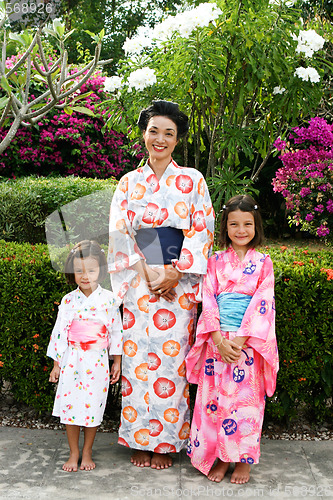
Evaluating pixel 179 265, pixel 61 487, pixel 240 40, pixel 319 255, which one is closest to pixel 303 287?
pixel 319 255

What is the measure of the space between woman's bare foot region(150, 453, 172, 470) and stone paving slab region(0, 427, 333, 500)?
0.03 meters

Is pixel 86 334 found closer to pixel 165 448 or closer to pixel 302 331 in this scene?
pixel 165 448

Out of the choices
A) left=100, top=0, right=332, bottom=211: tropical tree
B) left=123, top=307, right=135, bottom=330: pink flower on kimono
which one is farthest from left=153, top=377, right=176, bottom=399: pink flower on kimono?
left=100, top=0, right=332, bottom=211: tropical tree

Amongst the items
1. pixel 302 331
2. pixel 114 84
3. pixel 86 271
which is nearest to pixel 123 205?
pixel 86 271

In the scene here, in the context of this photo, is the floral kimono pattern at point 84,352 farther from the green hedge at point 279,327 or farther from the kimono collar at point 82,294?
the green hedge at point 279,327

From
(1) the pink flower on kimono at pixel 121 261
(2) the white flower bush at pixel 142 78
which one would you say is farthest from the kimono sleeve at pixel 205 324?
(2) the white flower bush at pixel 142 78

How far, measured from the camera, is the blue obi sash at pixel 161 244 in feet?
10.4

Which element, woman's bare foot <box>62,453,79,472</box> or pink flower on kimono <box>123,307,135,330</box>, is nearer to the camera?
woman's bare foot <box>62,453,79,472</box>

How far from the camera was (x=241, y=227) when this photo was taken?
3035 millimetres

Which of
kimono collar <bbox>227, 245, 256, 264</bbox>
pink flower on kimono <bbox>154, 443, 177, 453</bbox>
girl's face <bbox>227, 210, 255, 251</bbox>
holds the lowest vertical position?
pink flower on kimono <bbox>154, 443, 177, 453</bbox>

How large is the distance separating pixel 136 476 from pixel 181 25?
3267 mm

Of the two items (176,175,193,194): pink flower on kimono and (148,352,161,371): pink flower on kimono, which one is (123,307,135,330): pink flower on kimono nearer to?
(148,352,161,371): pink flower on kimono

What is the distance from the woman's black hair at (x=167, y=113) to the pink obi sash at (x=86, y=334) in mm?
1179

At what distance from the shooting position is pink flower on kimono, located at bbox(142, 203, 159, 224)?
3.14 metres
